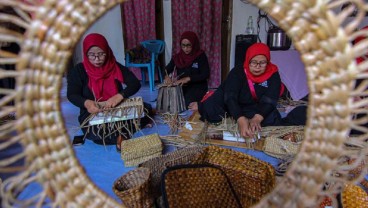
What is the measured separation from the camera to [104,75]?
2.12 meters

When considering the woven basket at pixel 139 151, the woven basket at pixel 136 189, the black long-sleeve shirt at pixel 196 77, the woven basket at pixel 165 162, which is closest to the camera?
the woven basket at pixel 136 189

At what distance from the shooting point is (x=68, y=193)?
407 millimetres

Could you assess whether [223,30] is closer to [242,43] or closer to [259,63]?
[242,43]

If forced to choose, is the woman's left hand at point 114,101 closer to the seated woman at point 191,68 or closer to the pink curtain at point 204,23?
the seated woman at point 191,68

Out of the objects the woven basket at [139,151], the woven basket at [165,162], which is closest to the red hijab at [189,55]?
the woven basket at [139,151]

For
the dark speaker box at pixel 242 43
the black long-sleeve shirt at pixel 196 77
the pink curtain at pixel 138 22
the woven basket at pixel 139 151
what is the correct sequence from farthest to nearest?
the pink curtain at pixel 138 22, the dark speaker box at pixel 242 43, the black long-sleeve shirt at pixel 196 77, the woven basket at pixel 139 151

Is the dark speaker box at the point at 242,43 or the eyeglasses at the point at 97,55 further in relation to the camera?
the dark speaker box at the point at 242,43

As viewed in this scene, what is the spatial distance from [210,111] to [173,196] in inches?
49.1

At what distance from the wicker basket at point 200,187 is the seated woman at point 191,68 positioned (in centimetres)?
183

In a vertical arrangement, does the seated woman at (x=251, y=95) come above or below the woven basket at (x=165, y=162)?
above

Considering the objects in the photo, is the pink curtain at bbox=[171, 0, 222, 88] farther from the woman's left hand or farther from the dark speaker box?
the woman's left hand

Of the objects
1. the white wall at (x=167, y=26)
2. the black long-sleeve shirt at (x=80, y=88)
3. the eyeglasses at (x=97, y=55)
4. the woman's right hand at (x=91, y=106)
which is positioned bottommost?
the woman's right hand at (x=91, y=106)

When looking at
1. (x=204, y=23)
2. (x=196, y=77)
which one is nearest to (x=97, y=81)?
(x=196, y=77)

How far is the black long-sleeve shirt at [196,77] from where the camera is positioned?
9.89 feet
